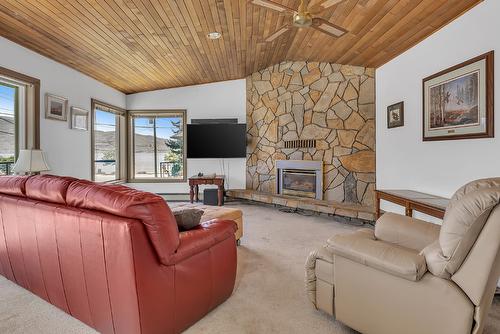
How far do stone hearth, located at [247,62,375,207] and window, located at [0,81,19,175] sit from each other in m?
3.89

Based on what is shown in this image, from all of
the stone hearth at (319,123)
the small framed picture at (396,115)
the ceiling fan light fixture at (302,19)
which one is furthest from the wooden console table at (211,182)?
the ceiling fan light fixture at (302,19)

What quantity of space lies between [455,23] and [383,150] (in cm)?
193

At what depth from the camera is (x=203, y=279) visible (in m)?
1.86

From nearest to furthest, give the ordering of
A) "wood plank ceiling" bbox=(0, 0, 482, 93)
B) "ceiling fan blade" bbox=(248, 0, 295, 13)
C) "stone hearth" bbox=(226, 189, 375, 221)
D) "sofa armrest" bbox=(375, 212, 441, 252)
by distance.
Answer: "sofa armrest" bbox=(375, 212, 441, 252)
"ceiling fan blade" bbox=(248, 0, 295, 13)
"wood plank ceiling" bbox=(0, 0, 482, 93)
"stone hearth" bbox=(226, 189, 375, 221)

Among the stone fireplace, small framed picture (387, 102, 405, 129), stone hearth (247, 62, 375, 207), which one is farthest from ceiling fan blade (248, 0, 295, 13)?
the stone fireplace

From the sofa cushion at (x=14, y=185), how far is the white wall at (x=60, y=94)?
2115mm

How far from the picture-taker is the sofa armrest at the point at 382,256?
1412mm

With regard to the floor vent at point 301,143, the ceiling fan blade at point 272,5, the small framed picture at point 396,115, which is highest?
the ceiling fan blade at point 272,5

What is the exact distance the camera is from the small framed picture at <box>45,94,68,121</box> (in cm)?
415

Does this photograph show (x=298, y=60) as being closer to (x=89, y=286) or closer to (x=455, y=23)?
(x=455, y=23)

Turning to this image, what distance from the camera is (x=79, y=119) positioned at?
4902 millimetres

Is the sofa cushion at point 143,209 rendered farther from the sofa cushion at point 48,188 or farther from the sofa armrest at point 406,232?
the sofa armrest at point 406,232

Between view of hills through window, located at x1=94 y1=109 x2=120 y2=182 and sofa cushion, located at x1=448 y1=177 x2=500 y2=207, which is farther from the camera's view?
view of hills through window, located at x1=94 y1=109 x2=120 y2=182

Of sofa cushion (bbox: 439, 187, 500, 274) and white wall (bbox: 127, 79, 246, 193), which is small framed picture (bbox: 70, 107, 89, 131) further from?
sofa cushion (bbox: 439, 187, 500, 274)
